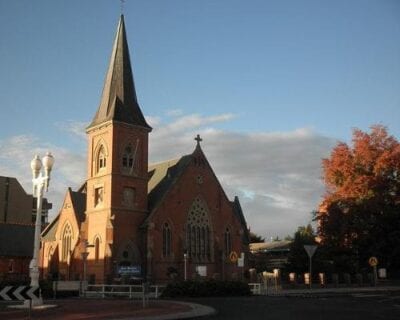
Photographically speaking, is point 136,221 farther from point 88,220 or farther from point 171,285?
point 171,285

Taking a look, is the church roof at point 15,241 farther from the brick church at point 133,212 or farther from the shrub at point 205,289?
the shrub at point 205,289

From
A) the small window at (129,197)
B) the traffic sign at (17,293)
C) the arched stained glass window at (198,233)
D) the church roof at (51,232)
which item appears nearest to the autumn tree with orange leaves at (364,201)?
the arched stained glass window at (198,233)

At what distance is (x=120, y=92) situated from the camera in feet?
185

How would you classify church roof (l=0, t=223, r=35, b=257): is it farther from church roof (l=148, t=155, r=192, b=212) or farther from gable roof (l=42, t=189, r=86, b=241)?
church roof (l=148, t=155, r=192, b=212)

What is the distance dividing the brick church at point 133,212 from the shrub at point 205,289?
11.3 metres

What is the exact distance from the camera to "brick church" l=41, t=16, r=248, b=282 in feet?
170

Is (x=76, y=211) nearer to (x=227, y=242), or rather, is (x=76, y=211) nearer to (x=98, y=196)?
(x=98, y=196)

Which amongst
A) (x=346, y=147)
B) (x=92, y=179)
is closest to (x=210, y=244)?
(x=92, y=179)

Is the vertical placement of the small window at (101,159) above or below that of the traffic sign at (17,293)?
above

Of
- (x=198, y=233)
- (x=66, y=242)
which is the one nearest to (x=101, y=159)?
(x=66, y=242)

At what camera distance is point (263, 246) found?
9675 centimetres

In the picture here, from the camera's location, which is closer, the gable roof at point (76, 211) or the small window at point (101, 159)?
the small window at point (101, 159)

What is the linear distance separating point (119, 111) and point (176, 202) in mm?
10464

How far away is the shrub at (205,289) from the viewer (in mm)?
35656
